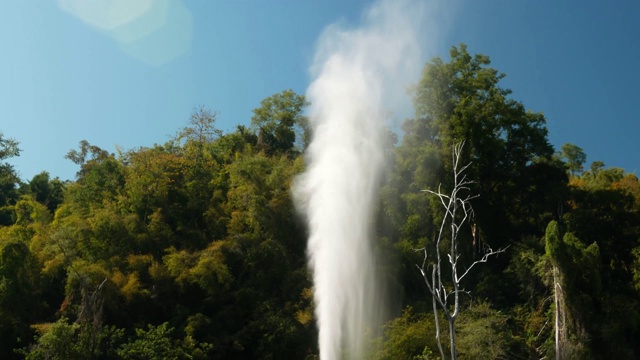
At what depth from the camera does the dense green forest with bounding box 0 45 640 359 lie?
1948 cm

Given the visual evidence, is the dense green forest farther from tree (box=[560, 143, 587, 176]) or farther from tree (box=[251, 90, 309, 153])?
tree (box=[560, 143, 587, 176])

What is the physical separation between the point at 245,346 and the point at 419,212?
29.0 ft

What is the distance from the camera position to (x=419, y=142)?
25.6 metres

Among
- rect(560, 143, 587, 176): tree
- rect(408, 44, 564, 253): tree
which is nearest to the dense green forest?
rect(408, 44, 564, 253): tree

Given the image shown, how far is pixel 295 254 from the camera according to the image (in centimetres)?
2423

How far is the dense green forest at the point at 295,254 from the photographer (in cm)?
1948

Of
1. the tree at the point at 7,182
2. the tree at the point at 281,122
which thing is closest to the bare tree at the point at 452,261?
the tree at the point at 281,122

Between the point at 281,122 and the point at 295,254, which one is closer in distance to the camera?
the point at 295,254

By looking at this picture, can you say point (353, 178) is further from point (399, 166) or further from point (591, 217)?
point (591, 217)

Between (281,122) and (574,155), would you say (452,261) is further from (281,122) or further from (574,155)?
(574,155)

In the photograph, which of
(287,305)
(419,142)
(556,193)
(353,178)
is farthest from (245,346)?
(556,193)

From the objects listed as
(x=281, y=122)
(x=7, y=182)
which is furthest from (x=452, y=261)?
(x=7, y=182)

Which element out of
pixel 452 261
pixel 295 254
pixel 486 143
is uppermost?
pixel 486 143

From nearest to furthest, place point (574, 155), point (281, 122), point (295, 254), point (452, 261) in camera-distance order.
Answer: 1. point (452, 261)
2. point (295, 254)
3. point (281, 122)
4. point (574, 155)
